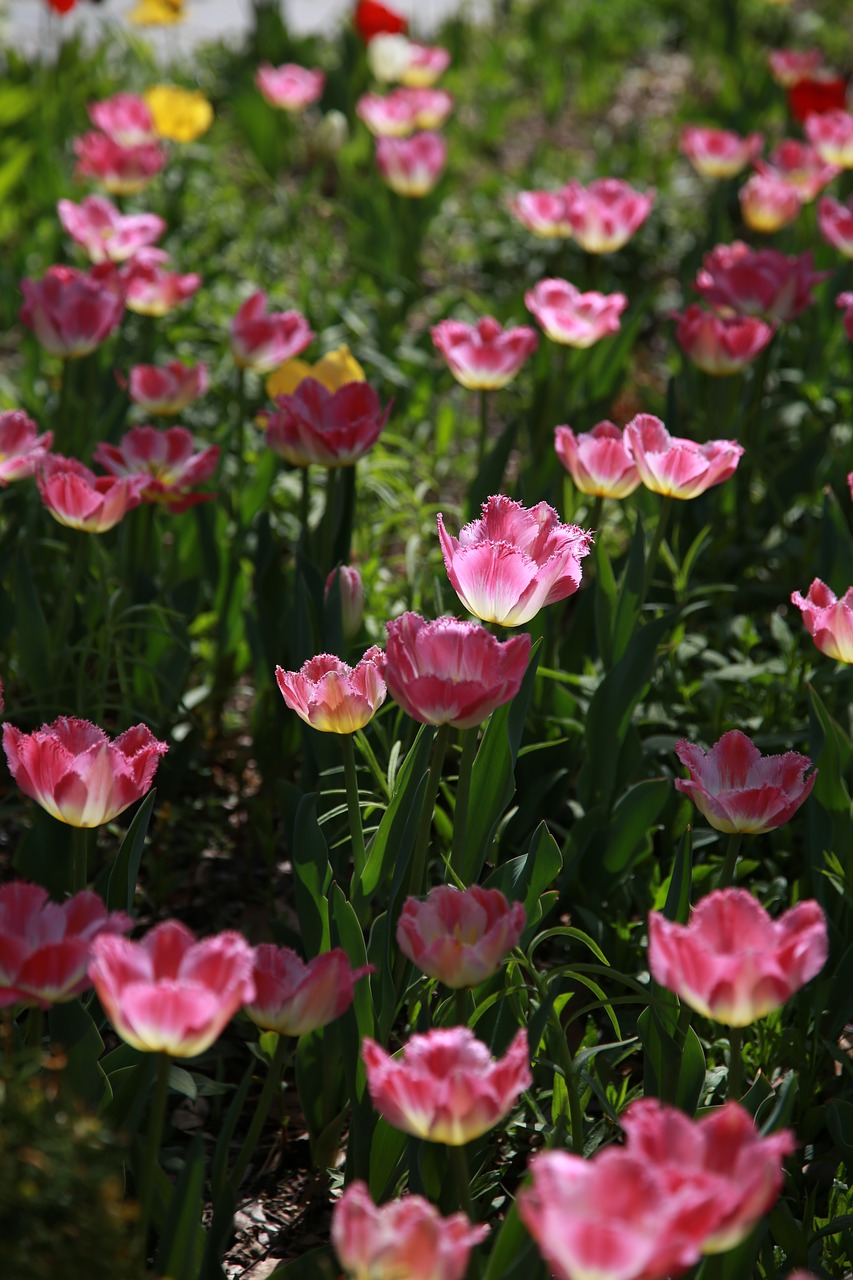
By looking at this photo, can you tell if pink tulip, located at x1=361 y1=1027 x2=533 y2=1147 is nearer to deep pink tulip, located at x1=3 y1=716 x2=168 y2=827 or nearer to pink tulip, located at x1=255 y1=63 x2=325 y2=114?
deep pink tulip, located at x1=3 y1=716 x2=168 y2=827

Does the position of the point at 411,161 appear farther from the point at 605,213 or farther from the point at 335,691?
the point at 335,691

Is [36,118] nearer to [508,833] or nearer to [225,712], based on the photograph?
[225,712]

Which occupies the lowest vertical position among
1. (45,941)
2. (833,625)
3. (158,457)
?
(158,457)

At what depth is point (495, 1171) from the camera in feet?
4.93

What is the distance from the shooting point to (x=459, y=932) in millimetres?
1134

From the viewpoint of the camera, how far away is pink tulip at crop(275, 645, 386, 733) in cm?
132

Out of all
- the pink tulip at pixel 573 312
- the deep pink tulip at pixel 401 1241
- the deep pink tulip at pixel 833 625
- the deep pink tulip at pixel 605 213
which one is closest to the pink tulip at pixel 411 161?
the deep pink tulip at pixel 605 213

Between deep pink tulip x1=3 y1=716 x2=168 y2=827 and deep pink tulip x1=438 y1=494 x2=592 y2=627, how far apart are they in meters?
0.34

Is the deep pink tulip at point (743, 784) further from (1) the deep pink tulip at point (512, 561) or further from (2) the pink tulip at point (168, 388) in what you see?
(2) the pink tulip at point (168, 388)

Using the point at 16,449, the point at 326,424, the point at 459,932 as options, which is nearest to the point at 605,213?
the point at 326,424

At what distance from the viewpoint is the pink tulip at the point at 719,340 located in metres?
2.29

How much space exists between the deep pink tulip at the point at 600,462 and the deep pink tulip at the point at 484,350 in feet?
1.52

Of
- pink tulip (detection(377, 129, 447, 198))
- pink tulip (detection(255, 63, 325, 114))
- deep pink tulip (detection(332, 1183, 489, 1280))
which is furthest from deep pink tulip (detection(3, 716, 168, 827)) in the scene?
pink tulip (detection(255, 63, 325, 114))

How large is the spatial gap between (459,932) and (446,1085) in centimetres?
17
